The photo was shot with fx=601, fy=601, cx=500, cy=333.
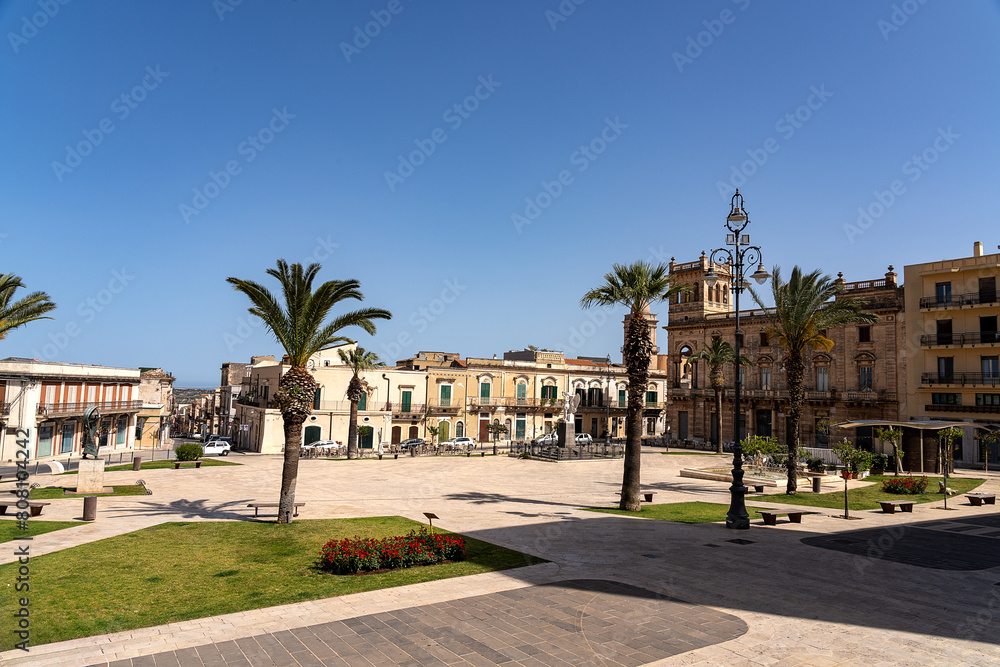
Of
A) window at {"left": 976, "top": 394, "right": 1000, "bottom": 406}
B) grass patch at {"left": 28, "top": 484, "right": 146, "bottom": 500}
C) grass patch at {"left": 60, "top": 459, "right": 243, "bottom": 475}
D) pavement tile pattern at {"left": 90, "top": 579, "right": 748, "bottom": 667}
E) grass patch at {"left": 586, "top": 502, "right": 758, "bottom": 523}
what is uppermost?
window at {"left": 976, "top": 394, "right": 1000, "bottom": 406}

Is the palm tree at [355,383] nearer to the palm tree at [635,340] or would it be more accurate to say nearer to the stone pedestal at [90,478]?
the stone pedestal at [90,478]

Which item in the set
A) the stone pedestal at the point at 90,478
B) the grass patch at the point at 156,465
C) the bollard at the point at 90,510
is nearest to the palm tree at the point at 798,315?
the bollard at the point at 90,510

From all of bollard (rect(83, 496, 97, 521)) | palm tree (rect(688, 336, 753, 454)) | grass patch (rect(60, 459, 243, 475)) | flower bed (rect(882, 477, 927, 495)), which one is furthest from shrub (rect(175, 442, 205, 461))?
palm tree (rect(688, 336, 753, 454))

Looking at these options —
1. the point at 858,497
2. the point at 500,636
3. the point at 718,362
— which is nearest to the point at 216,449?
the point at 858,497

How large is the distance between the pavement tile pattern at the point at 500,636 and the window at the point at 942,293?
42.6m

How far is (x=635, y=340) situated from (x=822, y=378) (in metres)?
36.0

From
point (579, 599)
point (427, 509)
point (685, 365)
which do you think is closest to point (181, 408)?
point (685, 365)

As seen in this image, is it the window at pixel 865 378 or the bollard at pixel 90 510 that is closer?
the bollard at pixel 90 510

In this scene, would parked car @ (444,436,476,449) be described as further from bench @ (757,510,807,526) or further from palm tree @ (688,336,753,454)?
bench @ (757,510,807,526)

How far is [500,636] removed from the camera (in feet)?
28.2

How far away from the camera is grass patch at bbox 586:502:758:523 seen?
19.8 m

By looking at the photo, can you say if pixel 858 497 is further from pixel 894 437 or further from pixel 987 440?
pixel 987 440

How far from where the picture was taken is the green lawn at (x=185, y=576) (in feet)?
30.5

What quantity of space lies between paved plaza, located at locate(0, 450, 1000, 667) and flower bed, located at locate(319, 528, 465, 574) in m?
1.40
